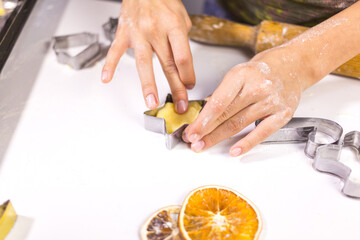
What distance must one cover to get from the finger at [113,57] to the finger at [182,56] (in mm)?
155

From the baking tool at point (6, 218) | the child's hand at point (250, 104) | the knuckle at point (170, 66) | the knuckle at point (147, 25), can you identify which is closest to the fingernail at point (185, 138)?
the child's hand at point (250, 104)

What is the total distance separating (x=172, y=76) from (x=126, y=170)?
0.31 meters

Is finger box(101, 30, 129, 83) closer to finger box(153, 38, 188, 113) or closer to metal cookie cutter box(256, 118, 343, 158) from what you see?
finger box(153, 38, 188, 113)

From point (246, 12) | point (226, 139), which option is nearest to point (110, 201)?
point (226, 139)

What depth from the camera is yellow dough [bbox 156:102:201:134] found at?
109cm

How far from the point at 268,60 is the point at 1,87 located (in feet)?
2.73

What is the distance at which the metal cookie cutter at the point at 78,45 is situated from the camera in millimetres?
1325

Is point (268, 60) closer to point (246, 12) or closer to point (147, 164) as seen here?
point (147, 164)

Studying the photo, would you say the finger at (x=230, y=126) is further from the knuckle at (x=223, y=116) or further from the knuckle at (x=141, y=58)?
the knuckle at (x=141, y=58)

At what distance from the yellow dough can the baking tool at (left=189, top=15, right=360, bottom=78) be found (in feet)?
1.31

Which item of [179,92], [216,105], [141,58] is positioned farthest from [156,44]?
[216,105]

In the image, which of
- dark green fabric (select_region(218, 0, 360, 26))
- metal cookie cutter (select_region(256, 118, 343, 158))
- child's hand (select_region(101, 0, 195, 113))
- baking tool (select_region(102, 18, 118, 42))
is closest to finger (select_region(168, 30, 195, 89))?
child's hand (select_region(101, 0, 195, 113))

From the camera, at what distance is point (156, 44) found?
1156 mm

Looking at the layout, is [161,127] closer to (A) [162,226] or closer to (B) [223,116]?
(B) [223,116]
